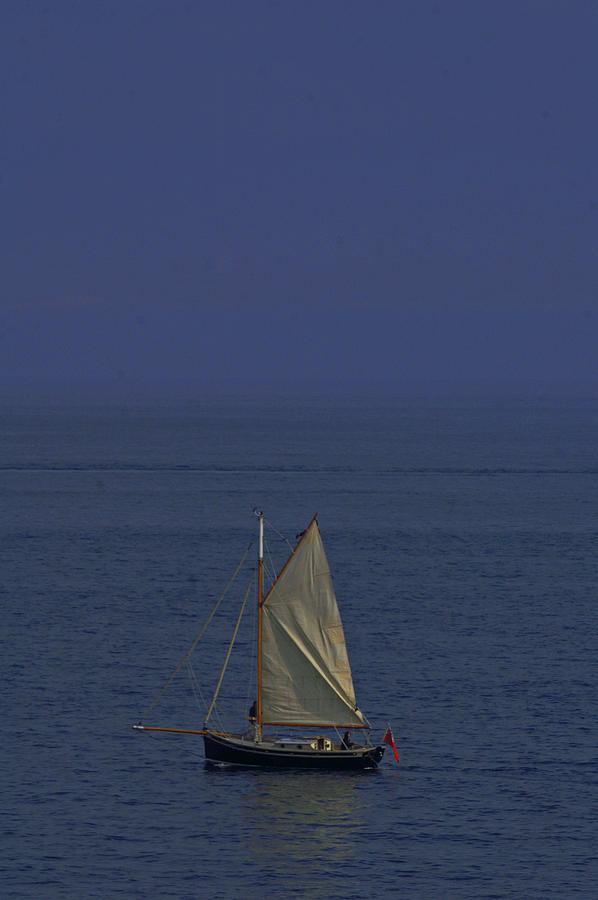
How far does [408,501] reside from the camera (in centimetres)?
18062

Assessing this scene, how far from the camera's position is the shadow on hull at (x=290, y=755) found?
70.8m

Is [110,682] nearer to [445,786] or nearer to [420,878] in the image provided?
[445,786]

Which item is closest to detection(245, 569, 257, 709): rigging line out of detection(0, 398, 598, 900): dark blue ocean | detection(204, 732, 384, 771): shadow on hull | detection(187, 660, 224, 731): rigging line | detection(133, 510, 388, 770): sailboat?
detection(0, 398, 598, 900): dark blue ocean

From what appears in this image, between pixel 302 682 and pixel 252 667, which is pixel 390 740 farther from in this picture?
pixel 252 667

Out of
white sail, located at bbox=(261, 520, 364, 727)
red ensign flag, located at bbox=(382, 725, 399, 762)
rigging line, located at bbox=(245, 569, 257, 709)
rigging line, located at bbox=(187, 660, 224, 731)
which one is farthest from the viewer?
rigging line, located at bbox=(245, 569, 257, 709)

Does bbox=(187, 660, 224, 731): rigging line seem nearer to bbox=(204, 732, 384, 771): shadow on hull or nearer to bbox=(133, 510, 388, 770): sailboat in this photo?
bbox=(133, 510, 388, 770): sailboat

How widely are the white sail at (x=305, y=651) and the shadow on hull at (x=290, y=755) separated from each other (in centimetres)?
197

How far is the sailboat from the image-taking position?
233 ft

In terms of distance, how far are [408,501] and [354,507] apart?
9573mm

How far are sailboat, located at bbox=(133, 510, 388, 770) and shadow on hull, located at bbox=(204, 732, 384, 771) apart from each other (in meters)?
0.05

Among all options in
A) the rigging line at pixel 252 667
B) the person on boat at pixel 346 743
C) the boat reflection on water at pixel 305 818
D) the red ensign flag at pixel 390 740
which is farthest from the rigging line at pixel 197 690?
the red ensign flag at pixel 390 740

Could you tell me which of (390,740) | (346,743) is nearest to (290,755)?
(346,743)

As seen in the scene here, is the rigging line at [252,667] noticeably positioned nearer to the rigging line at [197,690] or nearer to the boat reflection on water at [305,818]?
the rigging line at [197,690]

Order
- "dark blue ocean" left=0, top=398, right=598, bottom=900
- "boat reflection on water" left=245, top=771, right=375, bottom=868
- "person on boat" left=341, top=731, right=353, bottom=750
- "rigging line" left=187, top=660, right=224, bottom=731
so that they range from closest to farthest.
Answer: "dark blue ocean" left=0, top=398, right=598, bottom=900, "boat reflection on water" left=245, top=771, right=375, bottom=868, "person on boat" left=341, top=731, right=353, bottom=750, "rigging line" left=187, top=660, right=224, bottom=731
